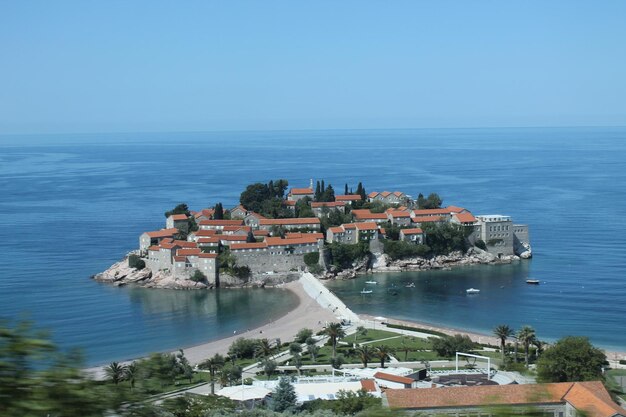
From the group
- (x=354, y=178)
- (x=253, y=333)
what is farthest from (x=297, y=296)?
(x=354, y=178)

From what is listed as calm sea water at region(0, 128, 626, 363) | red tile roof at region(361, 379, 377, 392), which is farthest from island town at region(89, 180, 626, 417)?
calm sea water at region(0, 128, 626, 363)

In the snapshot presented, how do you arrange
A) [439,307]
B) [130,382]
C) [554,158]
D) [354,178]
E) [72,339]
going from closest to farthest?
[130,382]
[72,339]
[439,307]
[354,178]
[554,158]

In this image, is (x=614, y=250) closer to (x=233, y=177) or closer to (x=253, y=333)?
(x=253, y=333)

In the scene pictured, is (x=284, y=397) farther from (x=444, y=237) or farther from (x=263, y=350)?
(x=444, y=237)

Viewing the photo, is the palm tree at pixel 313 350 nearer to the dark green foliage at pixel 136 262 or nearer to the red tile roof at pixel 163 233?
the dark green foliage at pixel 136 262

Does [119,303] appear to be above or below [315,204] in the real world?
below

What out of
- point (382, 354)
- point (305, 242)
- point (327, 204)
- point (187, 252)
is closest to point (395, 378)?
point (382, 354)

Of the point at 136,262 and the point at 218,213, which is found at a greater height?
the point at 218,213
